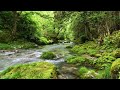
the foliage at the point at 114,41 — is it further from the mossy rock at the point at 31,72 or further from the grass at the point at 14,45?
the grass at the point at 14,45

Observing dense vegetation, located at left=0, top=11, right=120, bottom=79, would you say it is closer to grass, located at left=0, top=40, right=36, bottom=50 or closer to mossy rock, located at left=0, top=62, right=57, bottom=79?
grass, located at left=0, top=40, right=36, bottom=50

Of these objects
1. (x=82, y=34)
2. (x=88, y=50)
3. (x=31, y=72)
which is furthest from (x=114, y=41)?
(x=82, y=34)

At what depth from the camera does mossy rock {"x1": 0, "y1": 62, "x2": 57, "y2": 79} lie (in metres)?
7.86

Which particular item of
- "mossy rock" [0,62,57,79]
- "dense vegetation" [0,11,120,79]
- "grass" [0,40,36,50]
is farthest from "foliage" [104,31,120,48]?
"grass" [0,40,36,50]

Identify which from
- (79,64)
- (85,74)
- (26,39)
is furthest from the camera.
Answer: (26,39)

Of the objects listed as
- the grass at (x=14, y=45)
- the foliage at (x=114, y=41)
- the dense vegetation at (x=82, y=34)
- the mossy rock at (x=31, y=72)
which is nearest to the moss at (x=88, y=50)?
the dense vegetation at (x=82, y=34)

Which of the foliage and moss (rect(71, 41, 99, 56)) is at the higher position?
the foliage

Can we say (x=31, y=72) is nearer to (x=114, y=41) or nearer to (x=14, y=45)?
(x=114, y=41)

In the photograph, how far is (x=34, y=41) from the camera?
79.1ft

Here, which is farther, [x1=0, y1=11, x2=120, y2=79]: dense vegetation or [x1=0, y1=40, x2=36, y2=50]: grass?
[x1=0, y1=40, x2=36, y2=50]: grass

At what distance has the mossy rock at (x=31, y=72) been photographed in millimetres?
7855
